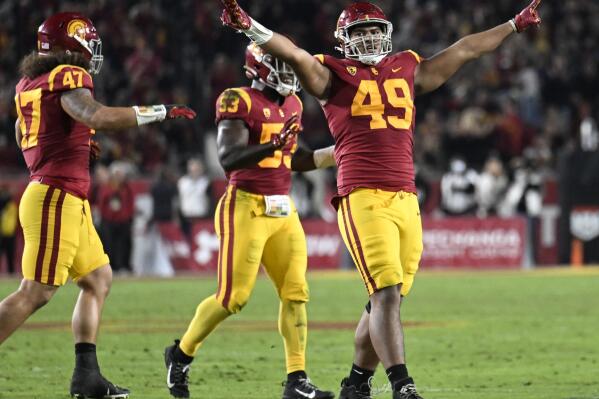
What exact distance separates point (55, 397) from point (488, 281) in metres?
11.2

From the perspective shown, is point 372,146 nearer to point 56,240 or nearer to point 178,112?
point 178,112

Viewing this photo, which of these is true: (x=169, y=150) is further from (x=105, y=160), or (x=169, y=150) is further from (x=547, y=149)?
(x=547, y=149)

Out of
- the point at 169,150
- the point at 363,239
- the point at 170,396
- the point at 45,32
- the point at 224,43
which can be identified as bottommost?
the point at 170,396

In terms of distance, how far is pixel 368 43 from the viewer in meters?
6.80

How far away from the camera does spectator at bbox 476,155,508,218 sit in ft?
68.3

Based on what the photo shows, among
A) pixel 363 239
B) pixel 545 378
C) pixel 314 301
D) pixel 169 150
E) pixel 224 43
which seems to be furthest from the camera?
pixel 224 43

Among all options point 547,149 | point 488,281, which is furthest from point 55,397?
point 547,149

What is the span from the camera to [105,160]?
70.7ft

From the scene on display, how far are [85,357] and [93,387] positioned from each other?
0.63 feet

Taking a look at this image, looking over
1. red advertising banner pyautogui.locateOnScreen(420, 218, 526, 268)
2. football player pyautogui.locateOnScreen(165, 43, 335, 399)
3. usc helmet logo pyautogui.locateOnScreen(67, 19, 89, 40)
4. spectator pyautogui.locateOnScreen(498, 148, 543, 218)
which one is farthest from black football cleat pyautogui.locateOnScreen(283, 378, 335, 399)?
spectator pyautogui.locateOnScreen(498, 148, 543, 218)

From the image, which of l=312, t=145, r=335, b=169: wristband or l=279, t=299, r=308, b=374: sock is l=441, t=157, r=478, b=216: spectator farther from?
l=279, t=299, r=308, b=374: sock

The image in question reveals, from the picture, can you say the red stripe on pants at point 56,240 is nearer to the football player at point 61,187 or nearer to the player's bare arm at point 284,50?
the football player at point 61,187

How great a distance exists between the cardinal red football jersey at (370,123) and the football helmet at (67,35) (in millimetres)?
1333

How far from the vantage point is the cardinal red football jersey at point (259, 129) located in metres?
7.64
